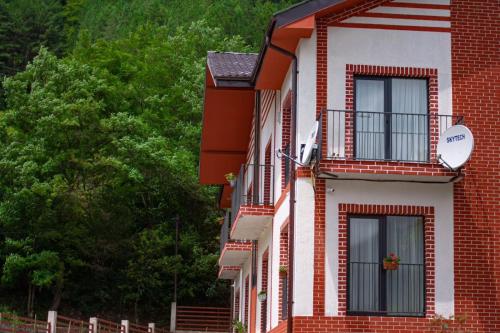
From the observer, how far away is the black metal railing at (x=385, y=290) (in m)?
16.4

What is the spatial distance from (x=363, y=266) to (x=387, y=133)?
2510 millimetres

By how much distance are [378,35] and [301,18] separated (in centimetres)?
160

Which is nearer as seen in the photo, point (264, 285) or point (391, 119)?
point (391, 119)

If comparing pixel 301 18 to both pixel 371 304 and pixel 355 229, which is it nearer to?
pixel 355 229

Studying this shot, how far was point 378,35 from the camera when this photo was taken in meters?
17.5

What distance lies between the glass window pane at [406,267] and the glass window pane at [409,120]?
4.00 ft

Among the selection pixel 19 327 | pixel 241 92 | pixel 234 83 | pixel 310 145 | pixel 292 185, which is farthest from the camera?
pixel 19 327

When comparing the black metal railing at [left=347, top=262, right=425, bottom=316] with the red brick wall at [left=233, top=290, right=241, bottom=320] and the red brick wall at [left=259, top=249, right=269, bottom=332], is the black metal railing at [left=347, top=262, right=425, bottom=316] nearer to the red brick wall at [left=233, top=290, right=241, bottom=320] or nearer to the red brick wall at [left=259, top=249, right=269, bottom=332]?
the red brick wall at [left=259, top=249, right=269, bottom=332]

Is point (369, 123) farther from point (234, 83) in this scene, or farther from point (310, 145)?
point (234, 83)

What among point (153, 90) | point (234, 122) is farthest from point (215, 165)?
point (153, 90)

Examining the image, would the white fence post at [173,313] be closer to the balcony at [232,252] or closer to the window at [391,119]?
the balcony at [232,252]

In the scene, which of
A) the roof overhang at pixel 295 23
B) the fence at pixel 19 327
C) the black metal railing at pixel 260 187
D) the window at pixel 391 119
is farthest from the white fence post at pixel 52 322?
the window at pixel 391 119

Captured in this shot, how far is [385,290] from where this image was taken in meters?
16.5

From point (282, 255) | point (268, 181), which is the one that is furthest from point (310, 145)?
point (268, 181)
